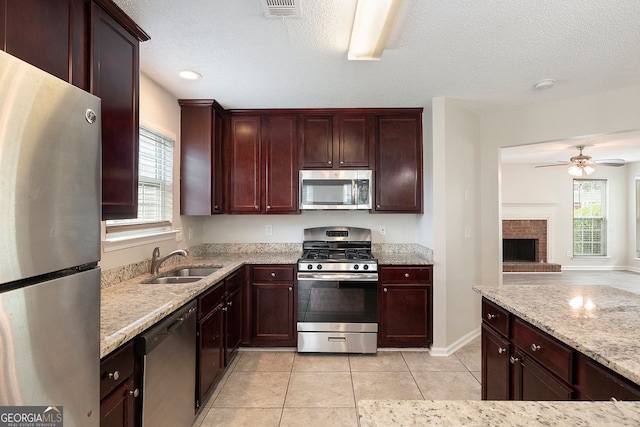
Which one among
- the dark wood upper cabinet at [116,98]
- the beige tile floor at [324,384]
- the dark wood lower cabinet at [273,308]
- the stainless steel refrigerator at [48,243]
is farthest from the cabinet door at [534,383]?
the dark wood upper cabinet at [116,98]

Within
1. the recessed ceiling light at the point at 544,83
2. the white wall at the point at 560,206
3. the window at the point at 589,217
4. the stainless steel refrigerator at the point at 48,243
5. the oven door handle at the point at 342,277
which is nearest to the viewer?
the stainless steel refrigerator at the point at 48,243

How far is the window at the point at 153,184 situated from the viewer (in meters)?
2.41

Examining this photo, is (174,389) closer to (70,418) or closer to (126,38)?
(70,418)

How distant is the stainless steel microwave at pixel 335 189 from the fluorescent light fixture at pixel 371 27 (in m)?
1.34

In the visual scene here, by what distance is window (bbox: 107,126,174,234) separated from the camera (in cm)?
241

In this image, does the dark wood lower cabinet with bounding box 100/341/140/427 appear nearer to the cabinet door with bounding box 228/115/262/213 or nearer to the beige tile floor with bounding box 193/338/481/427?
the beige tile floor with bounding box 193/338/481/427

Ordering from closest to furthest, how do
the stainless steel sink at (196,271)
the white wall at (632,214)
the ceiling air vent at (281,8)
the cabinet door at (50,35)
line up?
the cabinet door at (50,35)
the ceiling air vent at (281,8)
the stainless steel sink at (196,271)
the white wall at (632,214)

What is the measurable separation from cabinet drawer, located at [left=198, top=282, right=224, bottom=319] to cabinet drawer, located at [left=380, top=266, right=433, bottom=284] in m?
1.50

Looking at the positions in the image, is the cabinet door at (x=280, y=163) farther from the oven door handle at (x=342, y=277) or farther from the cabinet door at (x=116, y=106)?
the cabinet door at (x=116, y=106)

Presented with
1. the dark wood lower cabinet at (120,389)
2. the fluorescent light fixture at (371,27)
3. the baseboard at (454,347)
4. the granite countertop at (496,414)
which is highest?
the fluorescent light fixture at (371,27)

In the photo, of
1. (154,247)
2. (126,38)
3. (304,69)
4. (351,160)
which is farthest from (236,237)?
(126,38)

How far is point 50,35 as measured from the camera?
117 centimetres

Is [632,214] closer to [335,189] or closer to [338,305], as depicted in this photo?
[335,189]

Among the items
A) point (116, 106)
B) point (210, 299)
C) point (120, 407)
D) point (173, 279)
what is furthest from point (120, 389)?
point (116, 106)
